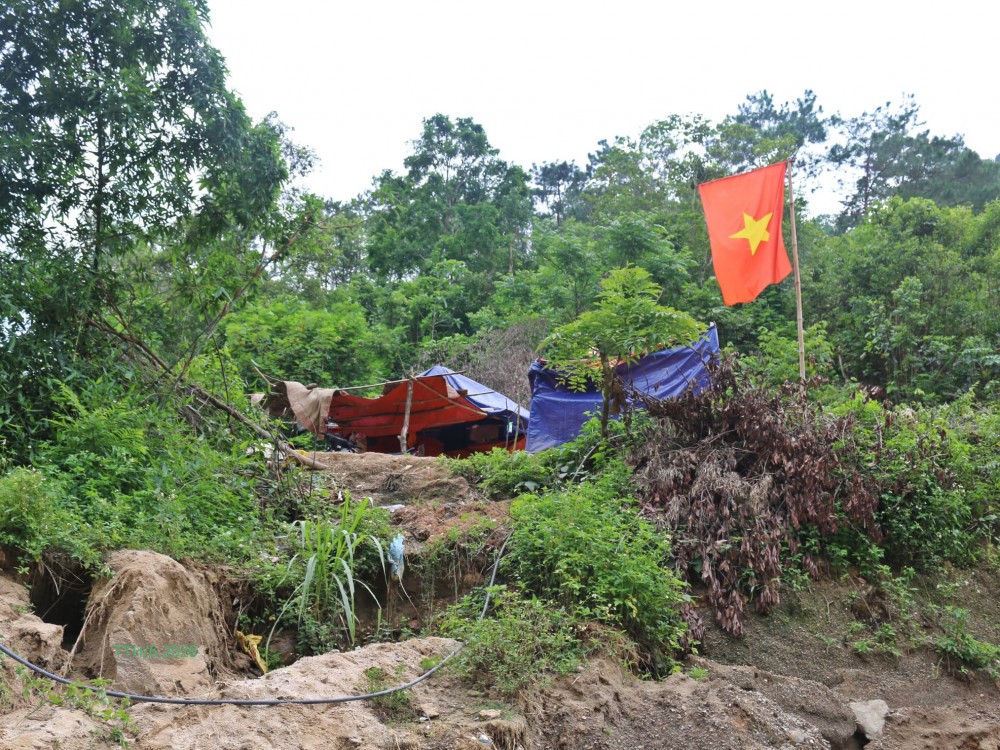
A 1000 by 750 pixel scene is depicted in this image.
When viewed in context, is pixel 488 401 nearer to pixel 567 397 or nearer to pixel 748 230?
pixel 567 397

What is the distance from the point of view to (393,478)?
27.0 ft

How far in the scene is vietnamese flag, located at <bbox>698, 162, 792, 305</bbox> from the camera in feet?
27.5

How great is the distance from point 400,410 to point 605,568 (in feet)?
25.7

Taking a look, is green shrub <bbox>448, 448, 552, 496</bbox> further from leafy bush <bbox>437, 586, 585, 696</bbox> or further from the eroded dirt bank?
leafy bush <bbox>437, 586, 585, 696</bbox>

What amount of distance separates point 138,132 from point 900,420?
7127 mm

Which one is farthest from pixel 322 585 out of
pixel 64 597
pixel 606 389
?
pixel 606 389

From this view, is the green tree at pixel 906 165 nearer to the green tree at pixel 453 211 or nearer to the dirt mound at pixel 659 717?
the green tree at pixel 453 211

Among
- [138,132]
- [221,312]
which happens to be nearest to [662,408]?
[221,312]

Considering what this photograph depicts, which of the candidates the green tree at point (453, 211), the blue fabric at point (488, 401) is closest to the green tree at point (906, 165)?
the green tree at point (453, 211)

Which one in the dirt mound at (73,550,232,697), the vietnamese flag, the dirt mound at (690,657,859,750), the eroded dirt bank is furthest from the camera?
the vietnamese flag

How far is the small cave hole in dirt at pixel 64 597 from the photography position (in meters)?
4.05

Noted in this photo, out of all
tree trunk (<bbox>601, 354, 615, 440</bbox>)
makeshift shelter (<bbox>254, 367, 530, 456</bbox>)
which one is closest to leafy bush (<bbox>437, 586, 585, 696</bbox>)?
tree trunk (<bbox>601, 354, 615, 440</bbox>)

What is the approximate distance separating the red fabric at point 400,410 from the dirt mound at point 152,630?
23.5 feet

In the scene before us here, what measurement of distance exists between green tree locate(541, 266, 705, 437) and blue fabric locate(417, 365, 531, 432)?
440 centimetres
